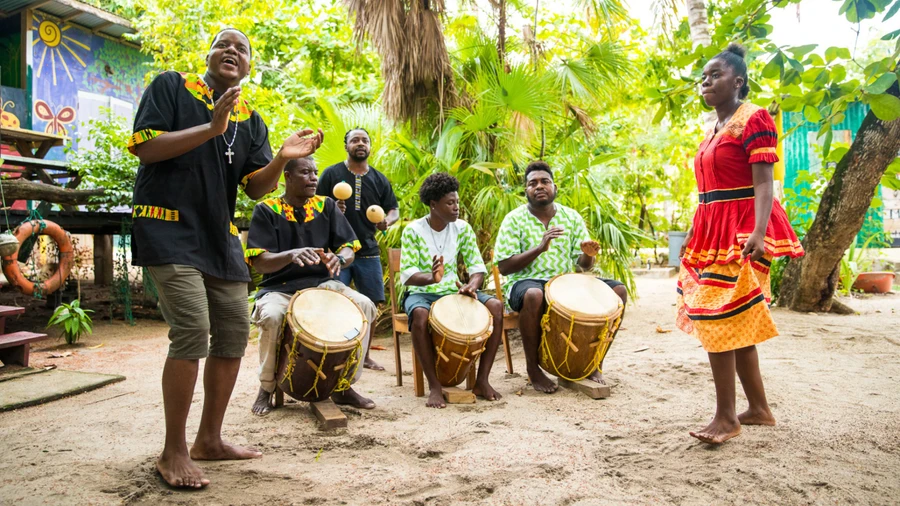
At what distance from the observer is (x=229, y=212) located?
2.62 meters

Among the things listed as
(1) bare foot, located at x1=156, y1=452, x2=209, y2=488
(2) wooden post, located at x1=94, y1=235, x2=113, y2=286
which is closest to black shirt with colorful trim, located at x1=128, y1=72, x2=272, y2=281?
(1) bare foot, located at x1=156, y1=452, x2=209, y2=488

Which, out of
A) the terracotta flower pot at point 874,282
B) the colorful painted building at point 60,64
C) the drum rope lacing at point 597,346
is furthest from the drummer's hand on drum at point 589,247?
the colorful painted building at point 60,64

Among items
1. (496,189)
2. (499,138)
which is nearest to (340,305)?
(496,189)

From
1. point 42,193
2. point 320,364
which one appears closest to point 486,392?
point 320,364

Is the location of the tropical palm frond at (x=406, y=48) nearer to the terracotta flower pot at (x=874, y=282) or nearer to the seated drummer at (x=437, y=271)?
the seated drummer at (x=437, y=271)

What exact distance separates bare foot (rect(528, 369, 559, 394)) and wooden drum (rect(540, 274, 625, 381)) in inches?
4.2

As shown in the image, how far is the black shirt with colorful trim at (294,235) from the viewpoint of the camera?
3.49 m

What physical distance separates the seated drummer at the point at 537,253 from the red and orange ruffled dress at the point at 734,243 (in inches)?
46.5

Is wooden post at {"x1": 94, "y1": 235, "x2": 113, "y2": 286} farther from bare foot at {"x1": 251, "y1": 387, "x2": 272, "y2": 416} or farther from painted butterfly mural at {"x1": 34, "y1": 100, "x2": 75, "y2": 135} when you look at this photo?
bare foot at {"x1": 251, "y1": 387, "x2": 272, "y2": 416}

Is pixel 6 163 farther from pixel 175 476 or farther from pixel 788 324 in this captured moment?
pixel 788 324

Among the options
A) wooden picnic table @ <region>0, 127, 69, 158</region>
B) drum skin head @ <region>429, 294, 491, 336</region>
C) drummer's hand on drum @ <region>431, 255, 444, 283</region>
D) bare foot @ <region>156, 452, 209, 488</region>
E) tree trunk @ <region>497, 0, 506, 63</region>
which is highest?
tree trunk @ <region>497, 0, 506, 63</region>

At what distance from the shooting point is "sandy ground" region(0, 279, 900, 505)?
7.54ft

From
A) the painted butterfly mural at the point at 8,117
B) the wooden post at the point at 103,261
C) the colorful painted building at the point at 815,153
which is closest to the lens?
the painted butterfly mural at the point at 8,117

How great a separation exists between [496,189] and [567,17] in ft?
20.7
